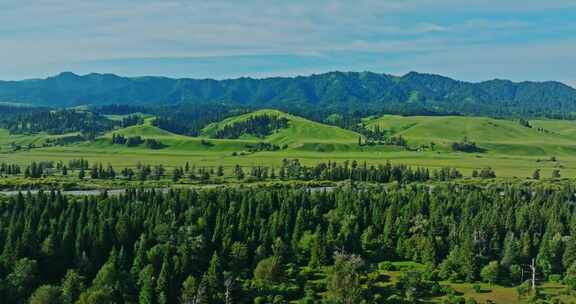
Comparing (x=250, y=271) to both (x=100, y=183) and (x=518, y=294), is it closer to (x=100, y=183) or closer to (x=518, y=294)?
(x=518, y=294)

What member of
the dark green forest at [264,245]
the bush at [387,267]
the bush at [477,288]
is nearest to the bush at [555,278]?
the dark green forest at [264,245]

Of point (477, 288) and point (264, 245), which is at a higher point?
point (264, 245)

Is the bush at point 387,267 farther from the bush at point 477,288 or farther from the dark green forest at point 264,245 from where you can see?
the bush at point 477,288

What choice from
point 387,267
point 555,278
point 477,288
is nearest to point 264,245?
point 387,267

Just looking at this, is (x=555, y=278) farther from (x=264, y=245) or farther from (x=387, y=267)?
(x=264, y=245)

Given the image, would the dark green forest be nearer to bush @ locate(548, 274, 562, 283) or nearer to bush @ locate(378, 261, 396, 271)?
bush @ locate(378, 261, 396, 271)

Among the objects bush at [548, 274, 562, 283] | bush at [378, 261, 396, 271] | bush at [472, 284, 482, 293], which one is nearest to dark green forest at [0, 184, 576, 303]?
bush at [378, 261, 396, 271]

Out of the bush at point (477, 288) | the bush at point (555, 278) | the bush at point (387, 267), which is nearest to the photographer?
the bush at point (477, 288)

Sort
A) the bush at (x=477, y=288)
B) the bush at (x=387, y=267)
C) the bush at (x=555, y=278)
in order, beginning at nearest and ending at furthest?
the bush at (x=477, y=288) → the bush at (x=555, y=278) → the bush at (x=387, y=267)
